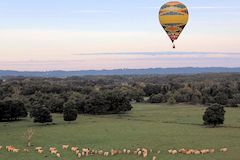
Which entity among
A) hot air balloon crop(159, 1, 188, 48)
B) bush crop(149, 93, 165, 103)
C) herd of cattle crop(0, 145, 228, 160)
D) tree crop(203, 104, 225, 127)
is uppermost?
hot air balloon crop(159, 1, 188, 48)

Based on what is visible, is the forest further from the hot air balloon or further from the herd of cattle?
the hot air balloon

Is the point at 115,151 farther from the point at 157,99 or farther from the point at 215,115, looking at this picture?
the point at 157,99

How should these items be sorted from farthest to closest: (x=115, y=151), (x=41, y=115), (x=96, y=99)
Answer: (x=96, y=99) < (x=41, y=115) < (x=115, y=151)

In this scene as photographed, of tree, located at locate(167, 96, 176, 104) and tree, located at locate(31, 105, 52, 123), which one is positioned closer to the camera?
tree, located at locate(31, 105, 52, 123)

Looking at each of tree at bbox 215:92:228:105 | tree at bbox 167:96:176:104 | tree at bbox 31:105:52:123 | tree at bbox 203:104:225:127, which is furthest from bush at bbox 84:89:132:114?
tree at bbox 215:92:228:105

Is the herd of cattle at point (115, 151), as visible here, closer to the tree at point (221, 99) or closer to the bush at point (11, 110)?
the bush at point (11, 110)

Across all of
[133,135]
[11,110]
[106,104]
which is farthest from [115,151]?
[106,104]
